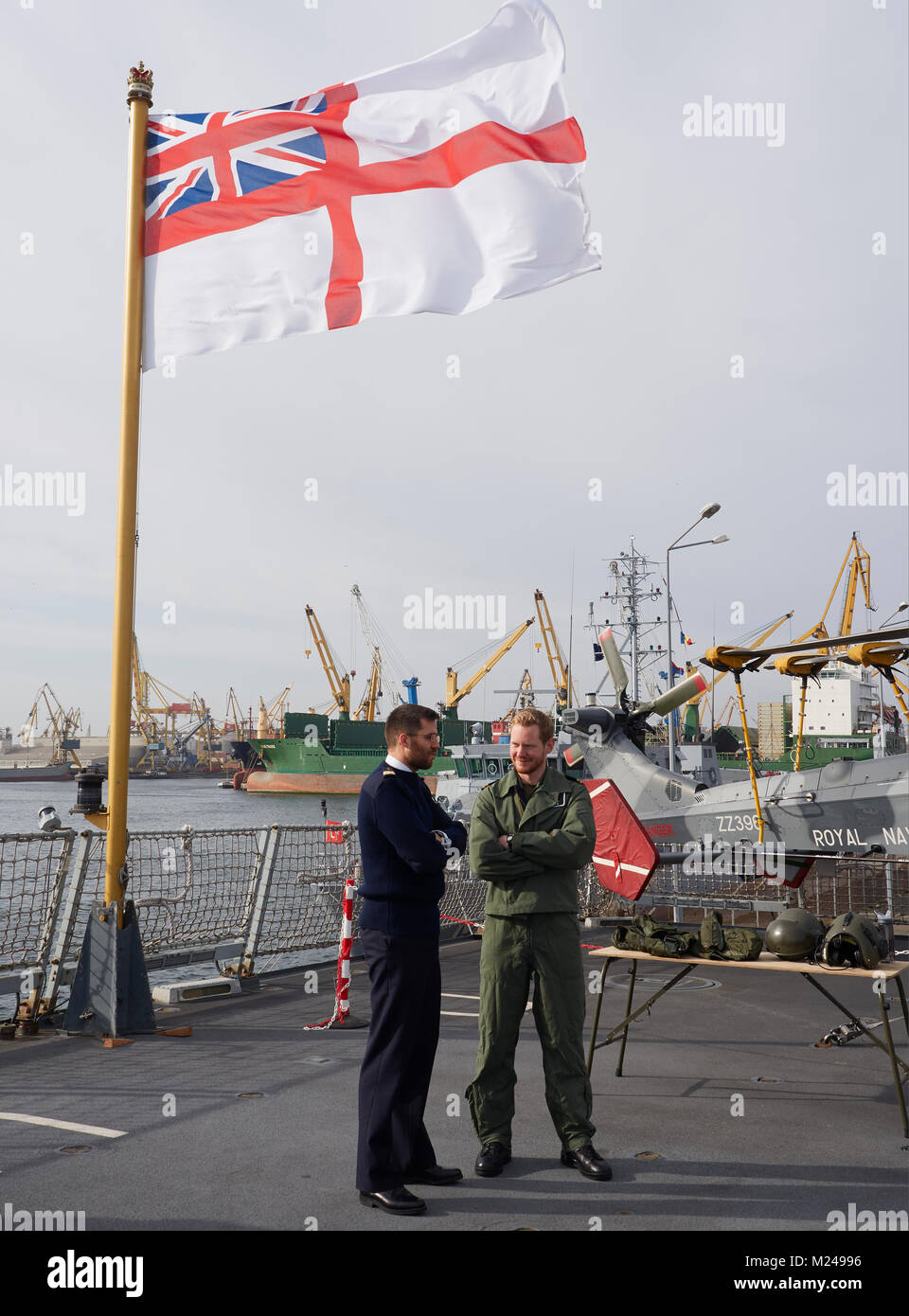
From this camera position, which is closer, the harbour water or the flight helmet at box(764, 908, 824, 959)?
the flight helmet at box(764, 908, 824, 959)

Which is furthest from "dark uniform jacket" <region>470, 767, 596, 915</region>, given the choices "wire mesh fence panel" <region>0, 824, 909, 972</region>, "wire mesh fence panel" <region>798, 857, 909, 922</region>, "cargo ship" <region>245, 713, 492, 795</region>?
"cargo ship" <region>245, 713, 492, 795</region>

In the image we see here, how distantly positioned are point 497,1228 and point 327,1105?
1971 millimetres

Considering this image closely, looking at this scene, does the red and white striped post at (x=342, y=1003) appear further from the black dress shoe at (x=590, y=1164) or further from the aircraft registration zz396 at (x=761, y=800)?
the aircraft registration zz396 at (x=761, y=800)

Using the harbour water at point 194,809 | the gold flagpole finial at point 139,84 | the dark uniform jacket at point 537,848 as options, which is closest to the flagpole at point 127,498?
the gold flagpole finial at point 139,84

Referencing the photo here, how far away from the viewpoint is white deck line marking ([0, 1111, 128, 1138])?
521 centimetres

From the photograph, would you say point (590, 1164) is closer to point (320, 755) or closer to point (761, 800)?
point (761, 800)

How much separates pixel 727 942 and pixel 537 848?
87.3 inches

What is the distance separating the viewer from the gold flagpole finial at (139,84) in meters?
7.48

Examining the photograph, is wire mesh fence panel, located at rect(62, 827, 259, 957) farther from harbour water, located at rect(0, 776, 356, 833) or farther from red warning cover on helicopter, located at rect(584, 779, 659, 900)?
harbour water, located at rect(0, 776, 356, 833)

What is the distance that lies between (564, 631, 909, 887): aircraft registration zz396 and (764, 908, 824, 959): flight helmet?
166 inches

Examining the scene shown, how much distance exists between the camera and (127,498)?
→ 741 centimetres

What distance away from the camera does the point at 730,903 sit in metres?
13.0

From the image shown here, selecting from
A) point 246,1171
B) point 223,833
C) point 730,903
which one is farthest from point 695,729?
point 246,1171

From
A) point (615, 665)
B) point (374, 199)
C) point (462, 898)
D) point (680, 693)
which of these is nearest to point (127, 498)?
point (374, 199)
